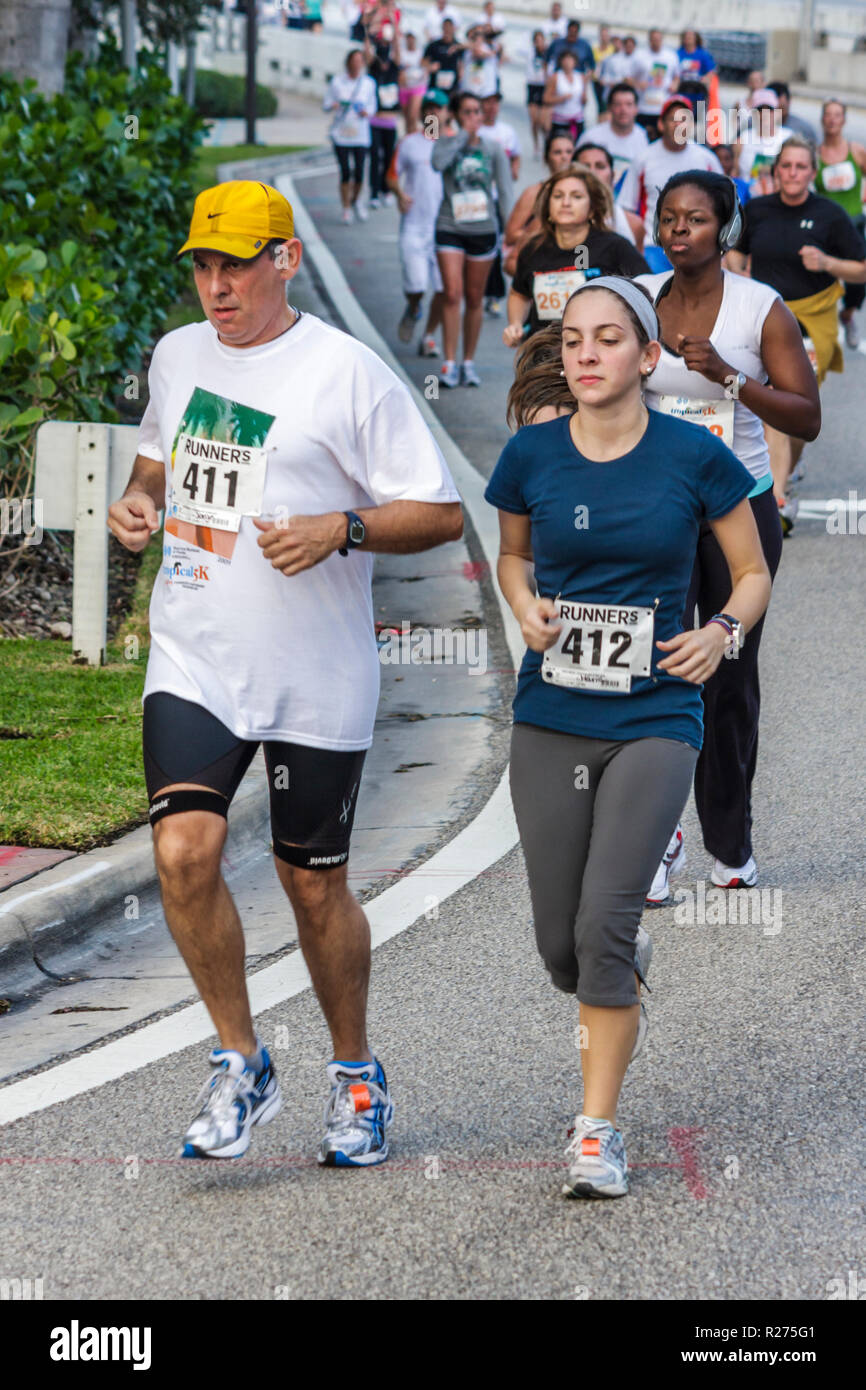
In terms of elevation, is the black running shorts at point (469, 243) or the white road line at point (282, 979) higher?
the black running shorts at point (469, 243)

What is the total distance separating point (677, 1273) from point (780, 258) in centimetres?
819

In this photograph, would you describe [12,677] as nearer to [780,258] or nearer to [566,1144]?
[566,1144]

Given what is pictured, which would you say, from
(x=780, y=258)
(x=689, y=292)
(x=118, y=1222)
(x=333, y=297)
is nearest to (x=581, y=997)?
(x=118, y=1222)

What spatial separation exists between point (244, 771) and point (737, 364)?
2.49 m

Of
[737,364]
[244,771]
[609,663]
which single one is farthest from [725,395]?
[244,771]

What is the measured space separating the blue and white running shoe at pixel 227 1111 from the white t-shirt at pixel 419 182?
13316 millimetres

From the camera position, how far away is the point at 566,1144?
4.46 m

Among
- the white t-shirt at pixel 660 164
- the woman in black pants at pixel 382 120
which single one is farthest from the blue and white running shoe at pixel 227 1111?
the woman in black pants at pixel 382 120

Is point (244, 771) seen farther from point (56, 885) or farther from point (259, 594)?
point (56, 885)

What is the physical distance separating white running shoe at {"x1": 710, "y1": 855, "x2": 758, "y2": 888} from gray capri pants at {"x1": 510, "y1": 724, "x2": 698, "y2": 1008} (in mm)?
1932

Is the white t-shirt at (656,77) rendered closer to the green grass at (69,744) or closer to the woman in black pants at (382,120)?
the woman in black pants at (382,120)

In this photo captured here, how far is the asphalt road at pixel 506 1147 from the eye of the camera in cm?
388

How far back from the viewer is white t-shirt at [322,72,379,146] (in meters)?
25.7

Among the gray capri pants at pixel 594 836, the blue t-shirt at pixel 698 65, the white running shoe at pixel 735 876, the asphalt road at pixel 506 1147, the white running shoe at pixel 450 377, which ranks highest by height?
the blue t-shirt at pixel 698 65
